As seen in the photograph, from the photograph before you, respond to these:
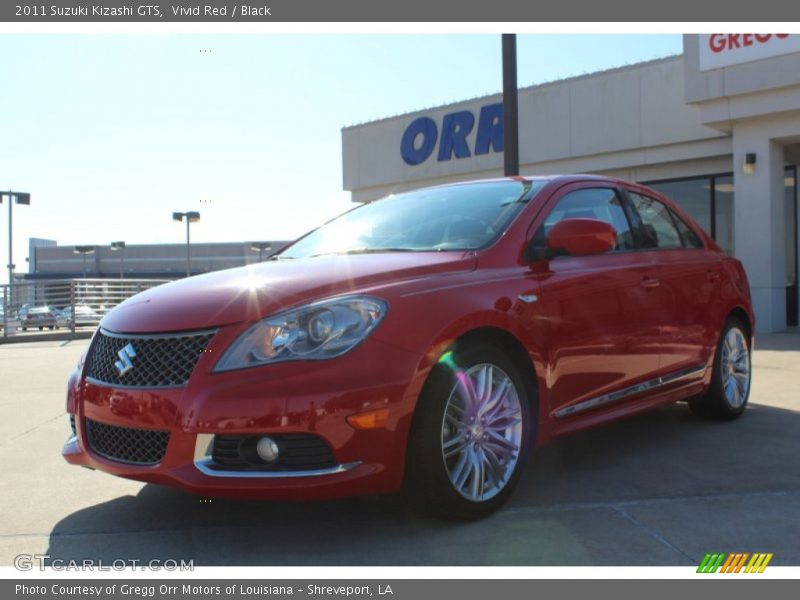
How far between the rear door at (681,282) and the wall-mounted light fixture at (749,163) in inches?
319

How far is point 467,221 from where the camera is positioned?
4113 mm

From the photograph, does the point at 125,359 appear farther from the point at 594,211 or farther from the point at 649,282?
the point at 649,282

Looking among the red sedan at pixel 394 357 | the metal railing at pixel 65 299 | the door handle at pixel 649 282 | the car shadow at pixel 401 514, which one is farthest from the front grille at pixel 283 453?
the metal railing at pixel 65 299

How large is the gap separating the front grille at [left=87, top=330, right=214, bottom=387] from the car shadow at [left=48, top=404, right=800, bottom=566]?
2.19ft

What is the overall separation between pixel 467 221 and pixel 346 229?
33.6 inches

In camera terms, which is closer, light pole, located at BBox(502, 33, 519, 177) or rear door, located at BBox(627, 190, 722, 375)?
rear door, located at BBox(627, 190, 722, 375)

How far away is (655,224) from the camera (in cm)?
511

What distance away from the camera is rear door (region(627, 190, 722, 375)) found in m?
4.80

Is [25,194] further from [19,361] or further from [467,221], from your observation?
[467,221]

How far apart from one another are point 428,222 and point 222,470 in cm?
183

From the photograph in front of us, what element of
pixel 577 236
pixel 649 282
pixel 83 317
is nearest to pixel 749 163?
pixel 649 282

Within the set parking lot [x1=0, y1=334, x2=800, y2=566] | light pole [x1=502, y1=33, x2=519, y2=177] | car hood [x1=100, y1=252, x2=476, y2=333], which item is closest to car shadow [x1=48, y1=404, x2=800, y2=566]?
parking lot [x1=0, y1=334, x2=800, y2=566]

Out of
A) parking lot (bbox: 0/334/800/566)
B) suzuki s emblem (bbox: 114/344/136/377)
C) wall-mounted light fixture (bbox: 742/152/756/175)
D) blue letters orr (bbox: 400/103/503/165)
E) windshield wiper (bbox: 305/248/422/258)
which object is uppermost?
blue letters orr (bbox: 400/103/503/165)
